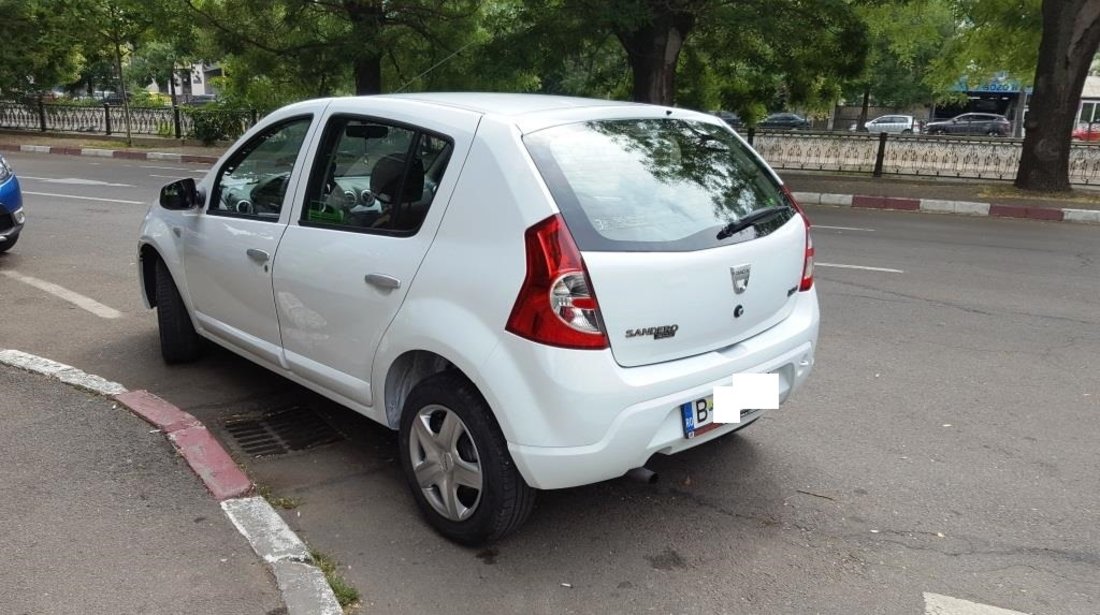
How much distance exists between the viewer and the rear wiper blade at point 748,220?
322cm

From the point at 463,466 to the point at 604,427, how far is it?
2.01 ft

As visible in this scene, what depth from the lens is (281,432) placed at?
14.0 feet

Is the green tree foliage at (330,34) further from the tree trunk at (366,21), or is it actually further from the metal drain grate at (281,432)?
the metal drain grate at (281,432)

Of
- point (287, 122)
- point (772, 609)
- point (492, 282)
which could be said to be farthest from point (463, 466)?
point (287, 122)

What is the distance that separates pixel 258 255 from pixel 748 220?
221 cm

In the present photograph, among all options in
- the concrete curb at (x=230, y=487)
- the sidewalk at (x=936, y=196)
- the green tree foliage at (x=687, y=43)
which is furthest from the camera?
the green tree foliage at (x=687, y=43)

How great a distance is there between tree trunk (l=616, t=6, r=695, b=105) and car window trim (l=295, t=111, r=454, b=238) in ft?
42.8

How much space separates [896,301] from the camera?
705 centimetres

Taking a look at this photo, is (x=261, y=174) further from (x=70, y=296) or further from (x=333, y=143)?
(x=70, y=296)

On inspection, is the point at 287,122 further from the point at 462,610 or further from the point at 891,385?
the point at 891,385

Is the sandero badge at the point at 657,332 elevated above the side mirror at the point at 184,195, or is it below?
below

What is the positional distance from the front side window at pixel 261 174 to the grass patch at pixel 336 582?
1.61m

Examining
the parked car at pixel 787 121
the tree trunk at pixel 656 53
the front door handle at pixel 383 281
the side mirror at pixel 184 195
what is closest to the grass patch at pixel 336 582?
the front door handle at pixel 383 281

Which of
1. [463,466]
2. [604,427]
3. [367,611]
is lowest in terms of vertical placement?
[367,611]
